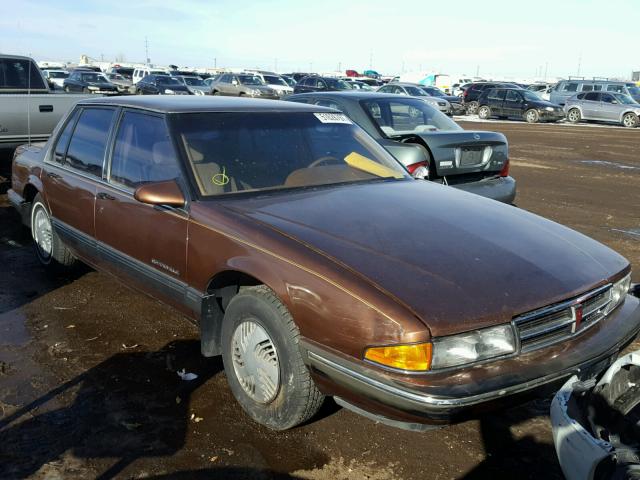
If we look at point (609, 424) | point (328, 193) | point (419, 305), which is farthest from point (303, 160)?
point (609, 424)

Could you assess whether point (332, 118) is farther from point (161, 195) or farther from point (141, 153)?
point (161, 195)

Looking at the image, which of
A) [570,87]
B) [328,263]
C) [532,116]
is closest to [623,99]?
[532,116]

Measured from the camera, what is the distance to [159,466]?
289cm

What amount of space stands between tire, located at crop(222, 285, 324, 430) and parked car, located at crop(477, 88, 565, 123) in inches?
1051

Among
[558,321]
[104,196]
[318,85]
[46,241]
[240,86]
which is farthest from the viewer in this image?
[318,85]

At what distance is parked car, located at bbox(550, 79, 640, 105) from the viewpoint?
29.6 metres

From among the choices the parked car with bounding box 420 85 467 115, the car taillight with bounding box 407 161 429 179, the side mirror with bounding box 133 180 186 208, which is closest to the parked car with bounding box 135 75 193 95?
the parked car with bounding box 420 85 467 115

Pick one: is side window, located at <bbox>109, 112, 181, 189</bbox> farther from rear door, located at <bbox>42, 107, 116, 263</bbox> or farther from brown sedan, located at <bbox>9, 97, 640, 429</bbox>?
rear door, located at <bbox>42, 107, 116, 263</bbox>

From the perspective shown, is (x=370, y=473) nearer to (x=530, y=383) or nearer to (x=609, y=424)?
(x=530, y=383)

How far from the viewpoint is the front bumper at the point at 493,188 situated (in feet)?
21.2

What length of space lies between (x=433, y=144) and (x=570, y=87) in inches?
1165

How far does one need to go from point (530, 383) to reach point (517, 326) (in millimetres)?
236

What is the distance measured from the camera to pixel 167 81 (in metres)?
28.9

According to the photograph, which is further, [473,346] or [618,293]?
[618,293]
